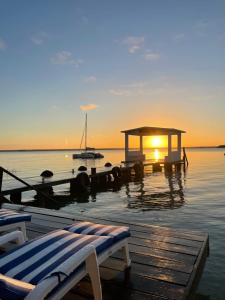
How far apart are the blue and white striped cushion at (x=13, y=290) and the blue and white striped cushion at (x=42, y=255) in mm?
251

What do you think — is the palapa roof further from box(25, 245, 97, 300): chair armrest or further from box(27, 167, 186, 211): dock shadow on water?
box(25, 245, 97, 300): chair armrest

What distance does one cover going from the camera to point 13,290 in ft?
6.73

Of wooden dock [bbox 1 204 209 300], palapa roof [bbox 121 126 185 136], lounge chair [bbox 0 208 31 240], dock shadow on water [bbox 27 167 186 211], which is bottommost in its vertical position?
dock shadow on water [bbox 27 167 186 211]

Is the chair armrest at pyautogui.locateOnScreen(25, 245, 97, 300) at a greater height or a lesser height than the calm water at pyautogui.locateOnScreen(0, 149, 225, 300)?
greater

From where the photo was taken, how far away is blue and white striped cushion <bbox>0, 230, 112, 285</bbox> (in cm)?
250

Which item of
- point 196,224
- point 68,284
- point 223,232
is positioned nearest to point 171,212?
point 196,224

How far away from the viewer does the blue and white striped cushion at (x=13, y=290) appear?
6.61 ft

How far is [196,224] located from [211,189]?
32.1ft

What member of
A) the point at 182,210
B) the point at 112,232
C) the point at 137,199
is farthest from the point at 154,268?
the point at 137,199

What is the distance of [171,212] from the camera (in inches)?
500

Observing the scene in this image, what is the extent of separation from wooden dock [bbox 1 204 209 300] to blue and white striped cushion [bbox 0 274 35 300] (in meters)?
1.36

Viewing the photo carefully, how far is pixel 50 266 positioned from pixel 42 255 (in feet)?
0.91

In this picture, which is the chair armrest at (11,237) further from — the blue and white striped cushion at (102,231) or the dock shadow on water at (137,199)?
the dock shadow on water at (137,199)

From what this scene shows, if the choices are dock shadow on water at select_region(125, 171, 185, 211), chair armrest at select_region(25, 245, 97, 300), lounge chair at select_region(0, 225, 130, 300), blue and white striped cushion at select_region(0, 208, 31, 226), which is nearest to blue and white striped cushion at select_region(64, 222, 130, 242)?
lounge chair at select_region(0, 225, 130, 300)
